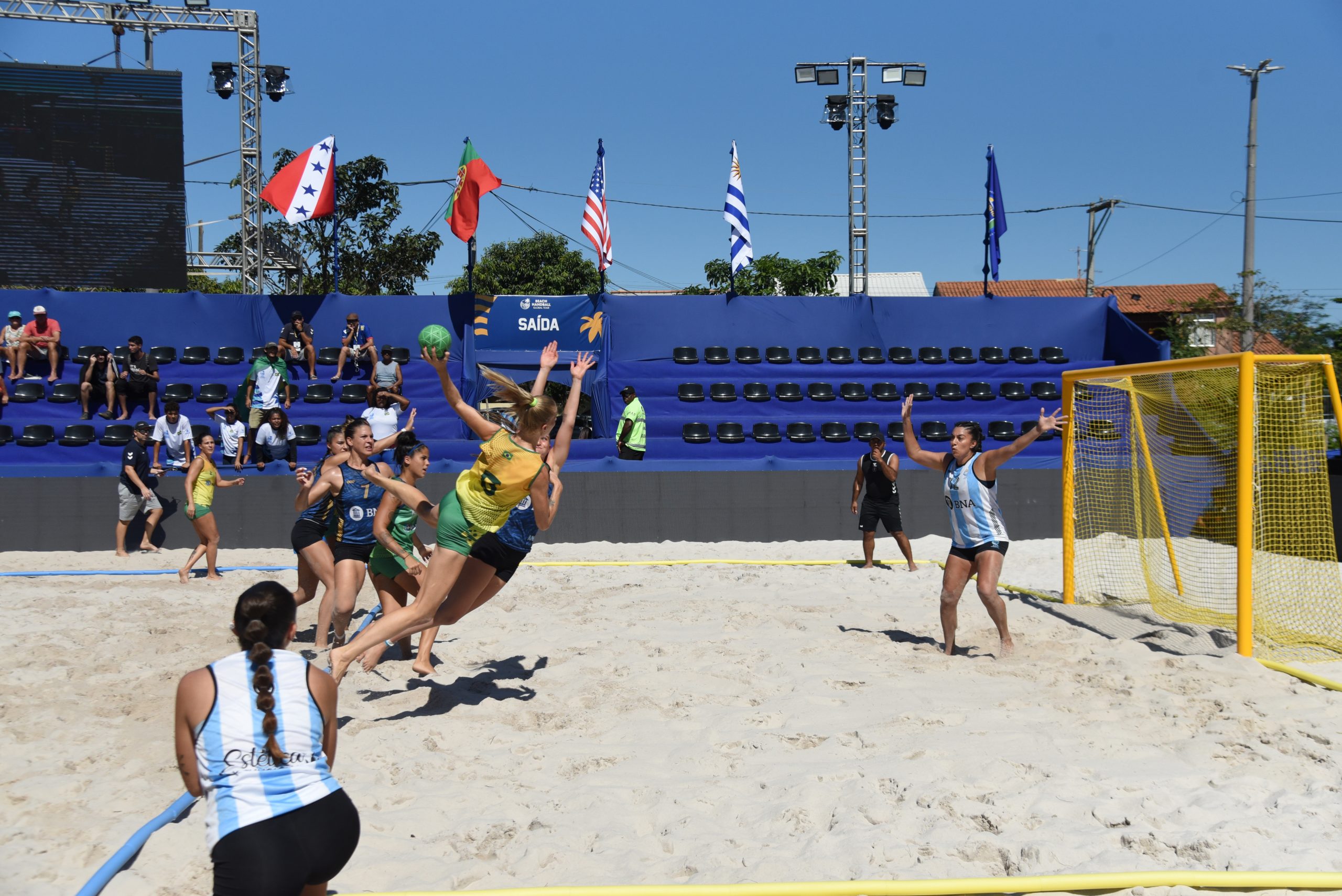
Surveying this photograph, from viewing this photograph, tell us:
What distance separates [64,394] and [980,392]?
1440 centimetres

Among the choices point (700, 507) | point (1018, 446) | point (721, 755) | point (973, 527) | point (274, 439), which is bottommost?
point (721, 755)

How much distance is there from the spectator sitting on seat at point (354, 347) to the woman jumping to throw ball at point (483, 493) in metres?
10.9

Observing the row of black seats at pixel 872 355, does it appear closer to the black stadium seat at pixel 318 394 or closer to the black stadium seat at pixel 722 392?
the black stadium seat at pixel 722 392

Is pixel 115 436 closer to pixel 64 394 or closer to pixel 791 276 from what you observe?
pixel 64 394

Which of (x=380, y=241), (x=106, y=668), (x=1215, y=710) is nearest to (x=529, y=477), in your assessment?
(x=106, y=668)

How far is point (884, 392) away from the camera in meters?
16.3

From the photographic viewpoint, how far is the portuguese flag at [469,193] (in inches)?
682

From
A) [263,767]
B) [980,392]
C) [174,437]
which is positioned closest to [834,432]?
[980,392]

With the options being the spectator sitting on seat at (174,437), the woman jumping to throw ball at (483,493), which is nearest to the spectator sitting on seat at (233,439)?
the spectator sitting on seat at (174,437)

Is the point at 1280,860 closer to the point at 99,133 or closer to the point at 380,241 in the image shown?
the point at 99,133

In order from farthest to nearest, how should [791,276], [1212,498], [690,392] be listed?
[791,276] → [690,392] → [1212,498]

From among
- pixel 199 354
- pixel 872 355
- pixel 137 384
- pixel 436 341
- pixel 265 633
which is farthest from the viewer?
pixel 872 355

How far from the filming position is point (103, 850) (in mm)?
3521

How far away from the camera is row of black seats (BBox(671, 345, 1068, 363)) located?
55.3ft
